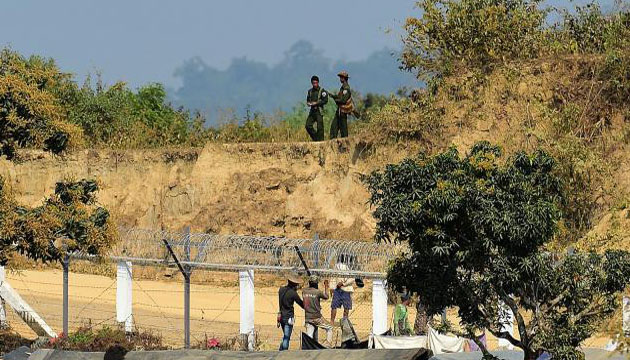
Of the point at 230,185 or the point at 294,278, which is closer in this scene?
the point at 294,278

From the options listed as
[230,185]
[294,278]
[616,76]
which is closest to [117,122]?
[230,185]

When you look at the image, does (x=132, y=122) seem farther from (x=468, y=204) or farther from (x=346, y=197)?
(x=468, y=204)

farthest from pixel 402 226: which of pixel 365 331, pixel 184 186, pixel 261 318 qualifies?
pixel 184 186

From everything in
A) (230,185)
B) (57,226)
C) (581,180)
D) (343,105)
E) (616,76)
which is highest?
(616,76)

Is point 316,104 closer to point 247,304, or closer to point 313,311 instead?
point 247,304

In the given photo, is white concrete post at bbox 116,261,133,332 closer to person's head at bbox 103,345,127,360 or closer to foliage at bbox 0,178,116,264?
foliage at bbox 0,178,116,264

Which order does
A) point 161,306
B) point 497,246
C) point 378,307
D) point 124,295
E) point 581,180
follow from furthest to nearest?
point 161,306, point 581,180, point 124,295, point 378,307, point 497,246

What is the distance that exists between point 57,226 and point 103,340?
9.24 ft

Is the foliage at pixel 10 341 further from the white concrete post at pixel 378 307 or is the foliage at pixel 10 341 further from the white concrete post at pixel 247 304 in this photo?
the white concrete post at pixel 378 307

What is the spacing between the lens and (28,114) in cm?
2838

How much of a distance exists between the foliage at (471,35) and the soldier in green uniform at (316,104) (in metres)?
2.09

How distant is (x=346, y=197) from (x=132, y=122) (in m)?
10.0

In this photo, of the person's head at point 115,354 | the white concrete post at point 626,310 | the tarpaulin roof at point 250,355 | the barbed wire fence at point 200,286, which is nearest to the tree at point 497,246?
the white concrete post at point 626,310

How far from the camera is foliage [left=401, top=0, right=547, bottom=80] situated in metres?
39.0
